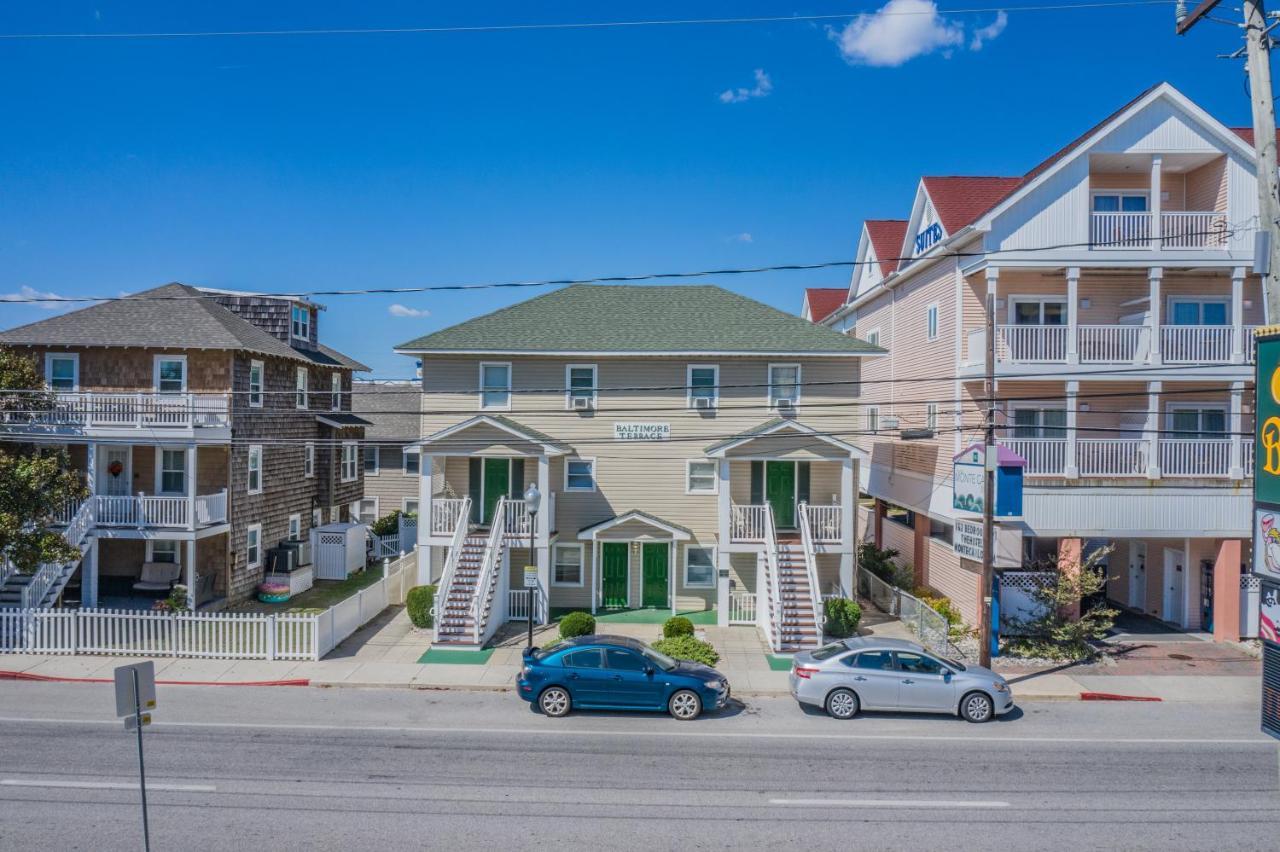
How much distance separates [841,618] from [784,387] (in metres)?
7.26

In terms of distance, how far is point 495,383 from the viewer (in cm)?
2552

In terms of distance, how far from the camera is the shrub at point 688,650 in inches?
749

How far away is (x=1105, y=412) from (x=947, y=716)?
1064 centimetres

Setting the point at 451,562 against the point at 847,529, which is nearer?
the point at 451,562

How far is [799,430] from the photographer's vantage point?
914 inches

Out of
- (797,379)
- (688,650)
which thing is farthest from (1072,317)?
(688,650)

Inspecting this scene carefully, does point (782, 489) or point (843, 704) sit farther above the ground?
point (782, 489)

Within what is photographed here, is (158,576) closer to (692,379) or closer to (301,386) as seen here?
(301,386)

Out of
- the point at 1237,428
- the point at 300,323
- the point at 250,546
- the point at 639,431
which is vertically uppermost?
the point at 300,323

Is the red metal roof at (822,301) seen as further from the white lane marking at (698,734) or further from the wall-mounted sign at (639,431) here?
the white lane marking at (698,734)

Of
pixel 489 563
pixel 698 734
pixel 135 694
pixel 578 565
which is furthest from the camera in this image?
pixel 578 565

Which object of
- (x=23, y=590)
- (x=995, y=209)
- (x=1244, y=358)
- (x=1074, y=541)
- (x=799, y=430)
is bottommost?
(x=23, y=590)

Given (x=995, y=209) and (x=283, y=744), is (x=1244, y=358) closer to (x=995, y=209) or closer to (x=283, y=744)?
(x=995, y=209)

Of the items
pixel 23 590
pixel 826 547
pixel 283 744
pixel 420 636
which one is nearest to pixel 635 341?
pixel 826 547
